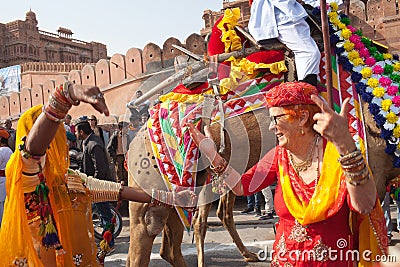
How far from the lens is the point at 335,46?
4289 millimetres

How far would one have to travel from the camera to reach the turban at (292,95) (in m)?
2.38

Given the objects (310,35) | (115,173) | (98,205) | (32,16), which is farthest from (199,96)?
(32,16)

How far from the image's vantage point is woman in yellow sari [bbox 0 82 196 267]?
9.01ft

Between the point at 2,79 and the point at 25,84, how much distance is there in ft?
4.90

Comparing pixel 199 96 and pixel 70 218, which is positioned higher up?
→ pixel 199 96

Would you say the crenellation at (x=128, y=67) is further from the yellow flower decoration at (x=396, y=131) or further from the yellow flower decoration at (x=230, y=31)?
the yellow flower decoration at (x=396, y=131)

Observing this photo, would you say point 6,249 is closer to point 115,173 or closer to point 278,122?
point 278,122

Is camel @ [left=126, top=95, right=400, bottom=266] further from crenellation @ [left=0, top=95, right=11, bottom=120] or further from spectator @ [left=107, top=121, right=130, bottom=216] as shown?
crenellation @ [left=0, top=95, right=11, bottom=120]

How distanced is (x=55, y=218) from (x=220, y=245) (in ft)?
12.8

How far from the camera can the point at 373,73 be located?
4.12 m

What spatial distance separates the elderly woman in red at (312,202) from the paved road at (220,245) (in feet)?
7.82

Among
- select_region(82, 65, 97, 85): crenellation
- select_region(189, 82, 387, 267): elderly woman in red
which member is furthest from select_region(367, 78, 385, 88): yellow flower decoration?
select_region(82, 65, 97, 85): crenellation

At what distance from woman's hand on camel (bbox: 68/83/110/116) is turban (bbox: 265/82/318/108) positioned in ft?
2.74

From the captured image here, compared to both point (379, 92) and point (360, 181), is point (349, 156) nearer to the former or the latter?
point (360, 181)
